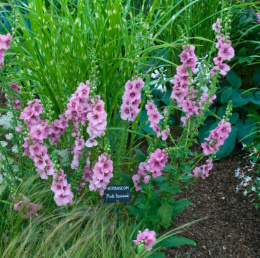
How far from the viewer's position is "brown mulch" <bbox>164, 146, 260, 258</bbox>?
7.79 ft

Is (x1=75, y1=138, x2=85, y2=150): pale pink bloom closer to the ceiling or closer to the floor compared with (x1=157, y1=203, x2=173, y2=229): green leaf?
closer to the ceiling

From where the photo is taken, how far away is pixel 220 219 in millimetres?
2617

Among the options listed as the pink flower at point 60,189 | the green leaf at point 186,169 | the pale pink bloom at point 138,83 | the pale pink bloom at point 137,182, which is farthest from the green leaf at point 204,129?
the pink flower at point 60,189

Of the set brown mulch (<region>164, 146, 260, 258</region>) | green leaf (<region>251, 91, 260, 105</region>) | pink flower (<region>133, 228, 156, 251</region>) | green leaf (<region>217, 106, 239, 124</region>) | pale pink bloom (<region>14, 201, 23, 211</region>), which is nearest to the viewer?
pink flower (<region>133, 228, 156, 251</region>)

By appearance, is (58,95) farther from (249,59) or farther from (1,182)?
(249,59)

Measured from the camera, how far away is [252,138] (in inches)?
122

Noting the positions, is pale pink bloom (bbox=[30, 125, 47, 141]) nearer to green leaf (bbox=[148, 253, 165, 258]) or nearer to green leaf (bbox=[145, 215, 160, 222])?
green leaf (bbox=[145, 215, 160, 222])

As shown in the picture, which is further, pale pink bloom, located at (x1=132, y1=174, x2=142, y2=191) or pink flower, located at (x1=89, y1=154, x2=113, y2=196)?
pale pink bloom, located at (x1=132, y1=174, x2=142, y2=191)

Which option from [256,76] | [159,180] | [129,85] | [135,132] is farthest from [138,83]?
[256,76]

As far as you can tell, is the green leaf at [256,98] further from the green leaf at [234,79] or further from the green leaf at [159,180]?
the green leaf at [159,180]

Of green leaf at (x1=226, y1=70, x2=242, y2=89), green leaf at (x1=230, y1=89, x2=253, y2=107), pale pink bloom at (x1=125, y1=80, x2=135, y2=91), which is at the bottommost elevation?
green leaf at (x1=230, y1=89, x2=253, y2=107)

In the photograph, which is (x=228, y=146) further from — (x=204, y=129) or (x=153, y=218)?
(x=153, y=218)

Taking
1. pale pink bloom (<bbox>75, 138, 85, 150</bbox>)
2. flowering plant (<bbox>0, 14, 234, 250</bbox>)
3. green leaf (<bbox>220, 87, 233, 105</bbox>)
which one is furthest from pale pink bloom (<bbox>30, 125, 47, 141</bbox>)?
green leaf (<bbox>220, 87, 233, 105</bbox>)

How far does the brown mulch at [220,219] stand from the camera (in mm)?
2375
